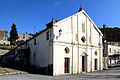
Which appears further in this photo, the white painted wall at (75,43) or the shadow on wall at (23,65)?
the shadow on wall at (23,65)

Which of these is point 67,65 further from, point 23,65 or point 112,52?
point 112,52

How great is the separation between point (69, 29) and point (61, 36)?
192cm

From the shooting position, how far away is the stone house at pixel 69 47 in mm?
16672

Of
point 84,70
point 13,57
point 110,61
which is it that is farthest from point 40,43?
point 110,61

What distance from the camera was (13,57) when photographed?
3169 centimetres

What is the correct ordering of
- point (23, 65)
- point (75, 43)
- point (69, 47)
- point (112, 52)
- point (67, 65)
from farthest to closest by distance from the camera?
1. point (112, 52)
2. point (23, 65)
3. point (75, 43)
4. point (69, 47)
5. point (67, 65)

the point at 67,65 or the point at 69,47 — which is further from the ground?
the point at 69,47

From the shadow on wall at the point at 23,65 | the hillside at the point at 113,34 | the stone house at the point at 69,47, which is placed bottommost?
the shadow on wall at the point at 23,65

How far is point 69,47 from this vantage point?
18.2 meters

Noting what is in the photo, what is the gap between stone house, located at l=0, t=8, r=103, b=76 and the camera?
656 inches

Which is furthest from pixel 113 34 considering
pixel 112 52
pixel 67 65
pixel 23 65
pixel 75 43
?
pixel 67 65

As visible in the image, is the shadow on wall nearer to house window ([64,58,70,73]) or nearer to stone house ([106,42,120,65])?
house window ([64,58,70,73])

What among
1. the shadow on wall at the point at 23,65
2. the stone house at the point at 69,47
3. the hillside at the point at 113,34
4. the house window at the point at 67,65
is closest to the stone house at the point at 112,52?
the stone house at the point at 69,47

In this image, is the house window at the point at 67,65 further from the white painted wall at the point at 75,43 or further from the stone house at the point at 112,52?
Answer: the stone house at the point at 112,52
